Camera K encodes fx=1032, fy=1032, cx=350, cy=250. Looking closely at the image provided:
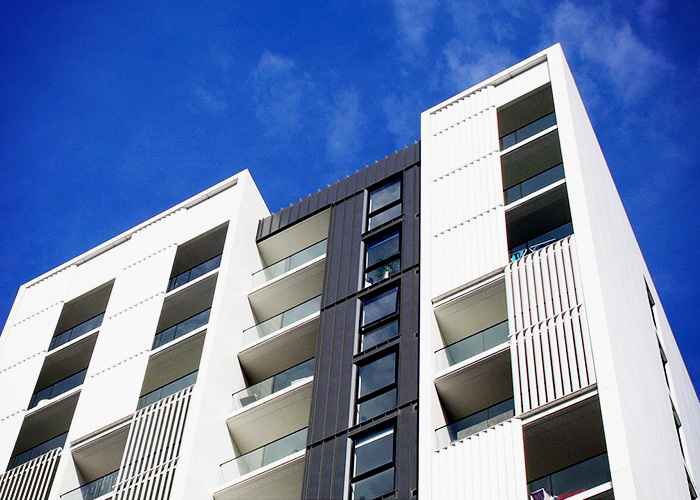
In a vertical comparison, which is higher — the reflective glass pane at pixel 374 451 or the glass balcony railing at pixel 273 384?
the glass balcony railing at pixel 273 384

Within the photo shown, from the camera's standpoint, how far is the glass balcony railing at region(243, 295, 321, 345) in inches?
1671

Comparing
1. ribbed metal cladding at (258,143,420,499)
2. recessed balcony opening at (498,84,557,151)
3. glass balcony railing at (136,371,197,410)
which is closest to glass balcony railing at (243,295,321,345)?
ribbed metal cladding at (258,143,420,499)

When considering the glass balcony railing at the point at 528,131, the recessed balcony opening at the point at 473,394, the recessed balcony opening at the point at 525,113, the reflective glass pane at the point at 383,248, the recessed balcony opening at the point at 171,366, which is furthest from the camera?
the recessed balcony opening at the point at 525,113

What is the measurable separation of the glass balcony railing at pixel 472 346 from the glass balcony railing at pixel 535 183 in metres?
A: 6.79

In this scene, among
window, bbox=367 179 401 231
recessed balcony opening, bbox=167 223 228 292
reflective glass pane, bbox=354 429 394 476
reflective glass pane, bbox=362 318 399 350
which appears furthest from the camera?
recessed balcony opening, bbox=167 223 228 292

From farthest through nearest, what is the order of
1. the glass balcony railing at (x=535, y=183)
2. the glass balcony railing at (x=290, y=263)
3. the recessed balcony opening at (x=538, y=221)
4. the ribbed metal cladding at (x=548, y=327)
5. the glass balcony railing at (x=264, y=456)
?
the glass balcony railing at (x=290, y=263) < the glass balcony railing at (x=535, y=183) < the recessed balcony opening at (x=538, y=221) < the glass balcony railing at (x=264, y=456) < the ribbed metal cladding at (x=548, y=327)

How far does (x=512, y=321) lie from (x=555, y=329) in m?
1.80

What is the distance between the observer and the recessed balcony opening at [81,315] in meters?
48.8

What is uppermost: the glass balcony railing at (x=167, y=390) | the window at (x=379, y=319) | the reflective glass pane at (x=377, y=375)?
the window at (x=379, y=319)

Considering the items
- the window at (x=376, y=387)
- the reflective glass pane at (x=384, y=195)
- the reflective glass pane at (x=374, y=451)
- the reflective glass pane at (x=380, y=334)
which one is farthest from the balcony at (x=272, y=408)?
the reflective glass pane at (x=384, y=195)

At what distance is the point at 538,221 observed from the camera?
4000 centimetres

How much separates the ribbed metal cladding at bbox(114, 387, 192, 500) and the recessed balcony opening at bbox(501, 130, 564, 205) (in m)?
15.0

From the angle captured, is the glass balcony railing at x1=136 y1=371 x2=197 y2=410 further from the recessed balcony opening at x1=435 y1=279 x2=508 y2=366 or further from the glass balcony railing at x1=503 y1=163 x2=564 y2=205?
the glass balcony railing at x1=503 y1=163 x2=564 y2=205

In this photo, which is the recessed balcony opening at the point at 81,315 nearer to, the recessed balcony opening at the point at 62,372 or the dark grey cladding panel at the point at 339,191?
the recessed balcony opening at the point at 62,372
